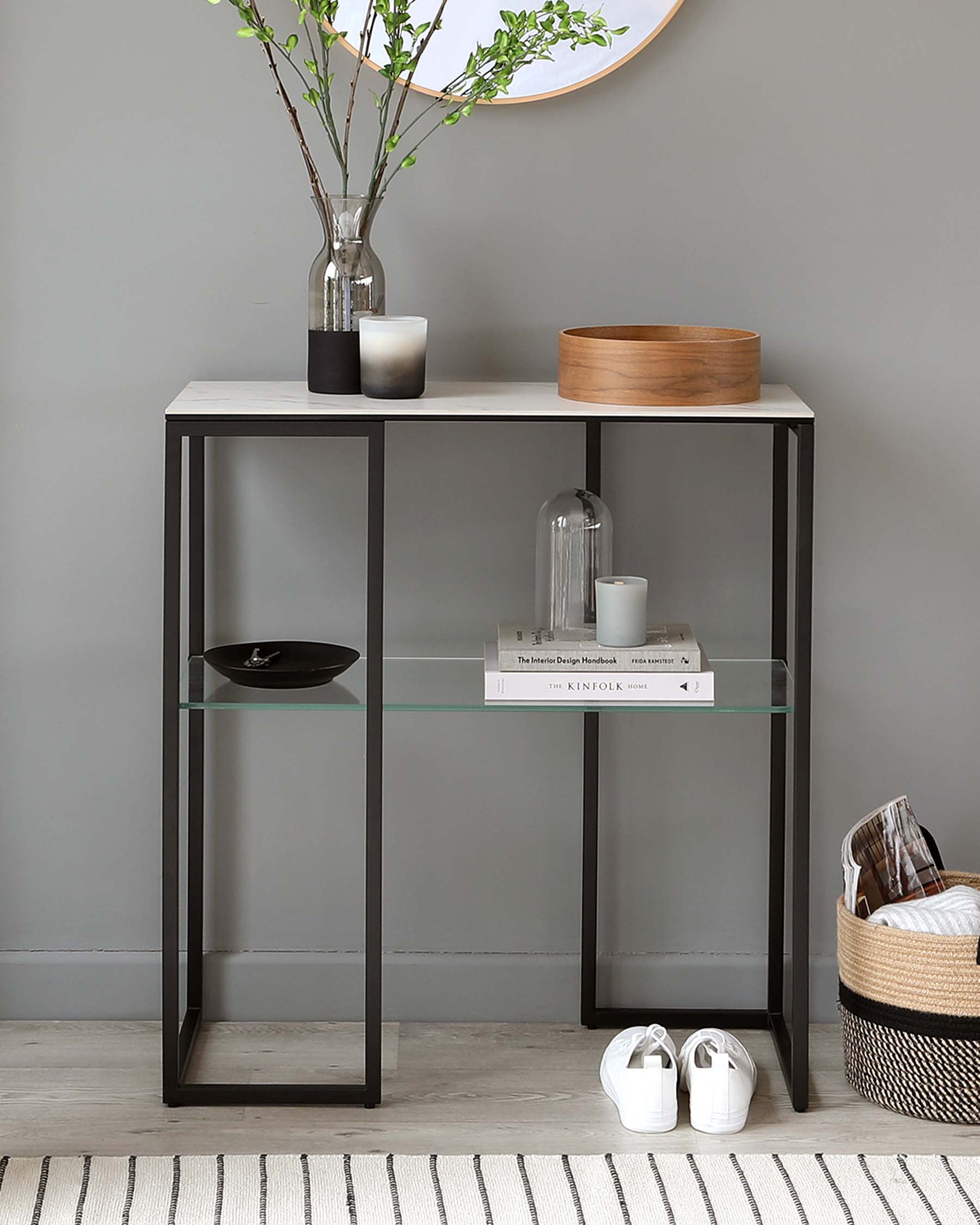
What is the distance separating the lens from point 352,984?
7.70 ft

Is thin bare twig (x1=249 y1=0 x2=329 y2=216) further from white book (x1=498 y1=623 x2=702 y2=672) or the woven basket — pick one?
the woven basket

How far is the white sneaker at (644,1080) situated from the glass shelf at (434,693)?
0.48m

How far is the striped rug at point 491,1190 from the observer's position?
1.81 m

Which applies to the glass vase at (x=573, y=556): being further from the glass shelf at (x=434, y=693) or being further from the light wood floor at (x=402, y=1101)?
the light wood floor at (x=402, y=1101)

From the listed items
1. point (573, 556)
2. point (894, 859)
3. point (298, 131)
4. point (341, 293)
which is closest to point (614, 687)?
point (573, 556)

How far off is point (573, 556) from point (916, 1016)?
0.80 m

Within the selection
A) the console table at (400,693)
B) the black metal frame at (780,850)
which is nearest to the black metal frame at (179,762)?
the console table at (400,693)

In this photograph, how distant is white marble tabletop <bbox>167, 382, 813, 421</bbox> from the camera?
1885 mm

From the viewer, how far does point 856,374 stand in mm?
2223

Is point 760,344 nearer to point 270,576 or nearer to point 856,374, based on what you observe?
point 856,374

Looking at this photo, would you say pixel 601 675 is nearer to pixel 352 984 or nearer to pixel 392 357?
pixel 392 357

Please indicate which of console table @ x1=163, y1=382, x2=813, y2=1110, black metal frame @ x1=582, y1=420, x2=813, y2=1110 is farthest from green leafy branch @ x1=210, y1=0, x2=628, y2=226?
black metal frame @ x1=582, y1=420, x2=813, y2=1110

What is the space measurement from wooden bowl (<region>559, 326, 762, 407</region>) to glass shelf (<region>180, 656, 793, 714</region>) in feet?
1.37

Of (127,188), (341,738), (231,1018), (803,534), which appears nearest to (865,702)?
(803,534)
